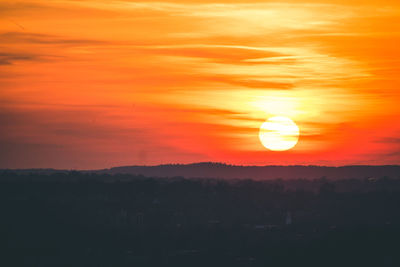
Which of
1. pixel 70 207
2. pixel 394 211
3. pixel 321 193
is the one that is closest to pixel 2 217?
pixel 70 207

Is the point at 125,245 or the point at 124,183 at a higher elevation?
the point at 124,183

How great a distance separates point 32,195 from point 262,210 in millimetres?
45268

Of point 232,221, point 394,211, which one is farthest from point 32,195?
point 394,211

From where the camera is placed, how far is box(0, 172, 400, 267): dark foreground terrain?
304ft

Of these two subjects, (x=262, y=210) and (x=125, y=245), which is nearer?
(x=125, y=245)

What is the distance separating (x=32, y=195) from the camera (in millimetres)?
158500

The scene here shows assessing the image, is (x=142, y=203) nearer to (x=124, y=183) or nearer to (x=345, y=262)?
(x=124, y=183)

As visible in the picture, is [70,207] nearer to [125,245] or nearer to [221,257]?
[125,245]

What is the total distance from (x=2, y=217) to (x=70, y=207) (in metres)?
17.9

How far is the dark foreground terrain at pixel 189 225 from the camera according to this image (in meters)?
92.6

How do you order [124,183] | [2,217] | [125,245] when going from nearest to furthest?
[125,245], [2,217], [124,183]

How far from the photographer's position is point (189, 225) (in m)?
133

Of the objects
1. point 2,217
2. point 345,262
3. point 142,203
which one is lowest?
point 345,262

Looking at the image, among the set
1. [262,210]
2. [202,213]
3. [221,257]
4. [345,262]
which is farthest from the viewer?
[262,210]
